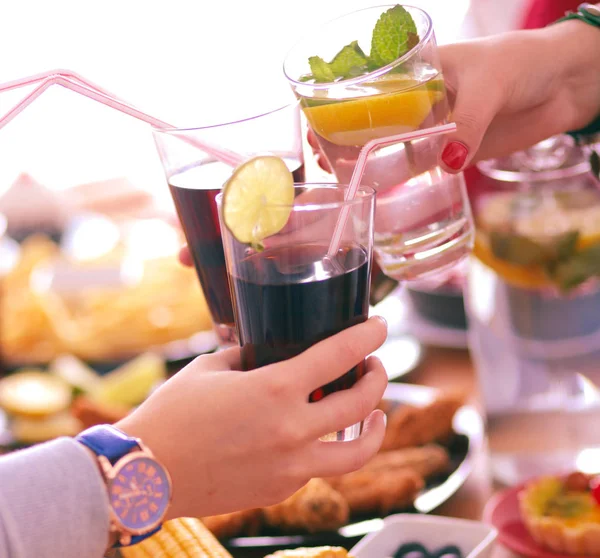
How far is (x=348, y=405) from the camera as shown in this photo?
0.72m

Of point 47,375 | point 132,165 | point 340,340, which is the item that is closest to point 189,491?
point 340,340

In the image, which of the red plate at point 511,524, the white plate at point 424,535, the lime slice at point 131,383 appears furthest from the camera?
the lime slice at point 131,383

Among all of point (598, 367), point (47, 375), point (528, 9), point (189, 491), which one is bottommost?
point (598, 367)

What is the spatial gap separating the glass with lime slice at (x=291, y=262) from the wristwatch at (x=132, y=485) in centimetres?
15

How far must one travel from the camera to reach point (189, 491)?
696 mm

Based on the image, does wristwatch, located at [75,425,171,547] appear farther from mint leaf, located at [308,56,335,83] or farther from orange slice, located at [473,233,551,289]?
orange slice, located at [473,233,551,289]

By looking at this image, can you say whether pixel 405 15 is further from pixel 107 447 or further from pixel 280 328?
pixel 107 447

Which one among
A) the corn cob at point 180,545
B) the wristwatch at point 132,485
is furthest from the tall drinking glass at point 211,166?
the wristwatch at point 132,485

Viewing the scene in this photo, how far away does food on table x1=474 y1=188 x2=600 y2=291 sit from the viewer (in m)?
1.57

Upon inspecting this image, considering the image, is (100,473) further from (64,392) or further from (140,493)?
(64,392)

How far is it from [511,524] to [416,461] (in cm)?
19

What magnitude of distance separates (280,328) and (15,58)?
414 cm

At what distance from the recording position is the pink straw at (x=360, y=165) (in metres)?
0.74

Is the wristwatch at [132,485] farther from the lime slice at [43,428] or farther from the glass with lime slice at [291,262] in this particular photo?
the lime slice at [43,428]
